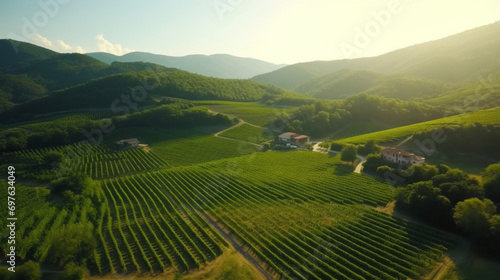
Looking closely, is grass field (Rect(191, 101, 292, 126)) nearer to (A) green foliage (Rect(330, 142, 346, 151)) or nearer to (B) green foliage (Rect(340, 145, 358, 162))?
(A) green foliage (Rect(330, 142, 346, 151))

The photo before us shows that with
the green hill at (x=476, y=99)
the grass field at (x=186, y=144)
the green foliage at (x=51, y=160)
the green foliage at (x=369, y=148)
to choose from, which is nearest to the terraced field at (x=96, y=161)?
the green foliage at (x=51, y=160)

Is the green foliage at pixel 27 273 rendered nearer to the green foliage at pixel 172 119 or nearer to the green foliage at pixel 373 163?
the green foliage at pixel 373 163

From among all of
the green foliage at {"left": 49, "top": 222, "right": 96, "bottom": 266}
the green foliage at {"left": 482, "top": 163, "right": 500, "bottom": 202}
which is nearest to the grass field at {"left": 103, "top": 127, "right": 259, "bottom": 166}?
the green foliage at {"left": 49, "top": 222, "right": 96, "bottom": 266}

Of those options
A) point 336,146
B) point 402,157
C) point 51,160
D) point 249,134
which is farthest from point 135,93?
point 402,157

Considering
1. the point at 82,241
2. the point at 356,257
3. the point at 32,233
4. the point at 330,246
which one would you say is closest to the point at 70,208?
the point at 32,233

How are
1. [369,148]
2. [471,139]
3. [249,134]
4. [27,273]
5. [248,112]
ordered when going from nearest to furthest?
[27,273], [471,139], [369,148], [249,134], [248,112]

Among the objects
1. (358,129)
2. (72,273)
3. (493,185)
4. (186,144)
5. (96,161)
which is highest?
(493,185)

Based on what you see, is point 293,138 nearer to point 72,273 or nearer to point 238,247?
point 238,247
